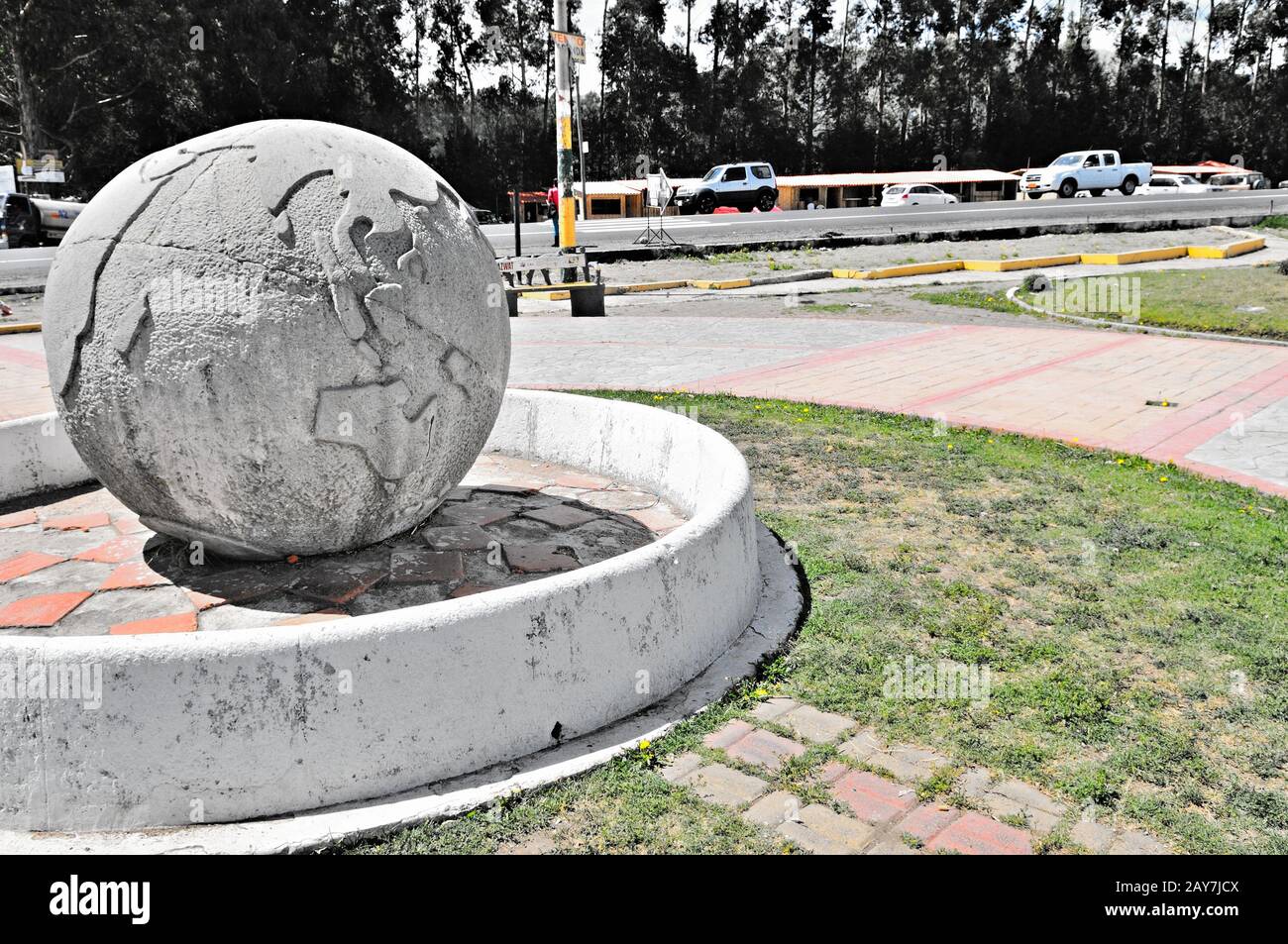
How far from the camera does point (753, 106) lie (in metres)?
56.1

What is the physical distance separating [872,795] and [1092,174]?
130ft

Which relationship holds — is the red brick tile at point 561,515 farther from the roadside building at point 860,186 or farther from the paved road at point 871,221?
the roadside building at point 860,186

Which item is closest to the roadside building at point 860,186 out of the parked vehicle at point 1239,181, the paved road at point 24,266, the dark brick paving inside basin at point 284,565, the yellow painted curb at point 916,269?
the parked vehicle at point 1239,181

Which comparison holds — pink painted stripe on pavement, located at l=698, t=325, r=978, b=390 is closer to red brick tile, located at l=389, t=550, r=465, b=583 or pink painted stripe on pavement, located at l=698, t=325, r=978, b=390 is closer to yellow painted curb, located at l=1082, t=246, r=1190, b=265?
red brick tile, located at l=389, t=550, r=465, b=583

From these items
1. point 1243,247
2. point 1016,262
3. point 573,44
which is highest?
point 573,44

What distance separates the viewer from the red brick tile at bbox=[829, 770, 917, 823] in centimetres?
330

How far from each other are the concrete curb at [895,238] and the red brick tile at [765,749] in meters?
19.6

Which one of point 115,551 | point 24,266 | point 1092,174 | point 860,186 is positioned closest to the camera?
point 115,551

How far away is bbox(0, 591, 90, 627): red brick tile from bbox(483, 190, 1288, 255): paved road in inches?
718

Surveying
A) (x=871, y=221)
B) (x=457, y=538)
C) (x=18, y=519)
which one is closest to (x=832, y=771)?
(x=457, y=538)

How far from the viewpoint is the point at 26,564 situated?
513 cm

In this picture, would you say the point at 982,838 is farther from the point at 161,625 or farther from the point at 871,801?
the point at 161,625

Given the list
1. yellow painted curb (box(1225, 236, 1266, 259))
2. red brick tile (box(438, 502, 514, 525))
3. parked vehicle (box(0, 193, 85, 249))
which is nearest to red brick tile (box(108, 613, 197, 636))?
red brick tile (box(438, 502, 514, 525))

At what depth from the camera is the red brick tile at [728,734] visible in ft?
12.3
